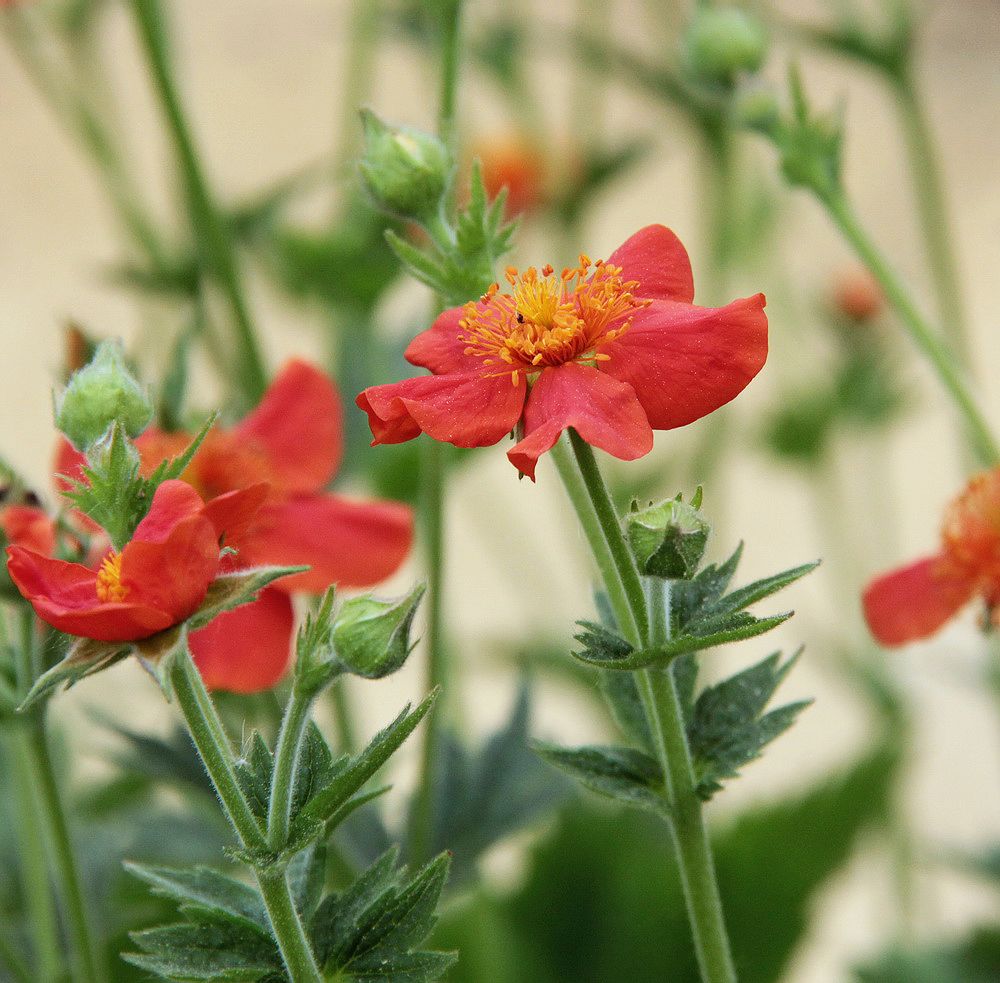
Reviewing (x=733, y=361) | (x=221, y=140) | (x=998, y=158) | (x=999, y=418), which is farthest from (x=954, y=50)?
(x=733, y=361)

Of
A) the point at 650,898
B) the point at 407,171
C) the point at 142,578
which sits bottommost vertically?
the point at 650,898

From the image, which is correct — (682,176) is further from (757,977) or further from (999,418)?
(757,977)

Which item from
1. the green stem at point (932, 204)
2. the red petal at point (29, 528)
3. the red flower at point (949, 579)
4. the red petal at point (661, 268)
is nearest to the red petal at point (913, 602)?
the red flower at point (949, 579)

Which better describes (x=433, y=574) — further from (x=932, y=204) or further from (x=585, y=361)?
(x=932, y=204)

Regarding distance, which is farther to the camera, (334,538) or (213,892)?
(334,538)

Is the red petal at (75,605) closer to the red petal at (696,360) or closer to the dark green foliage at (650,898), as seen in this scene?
the red petal at (696,360)

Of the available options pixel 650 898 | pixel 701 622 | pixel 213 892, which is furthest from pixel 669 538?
pixel 650 898
